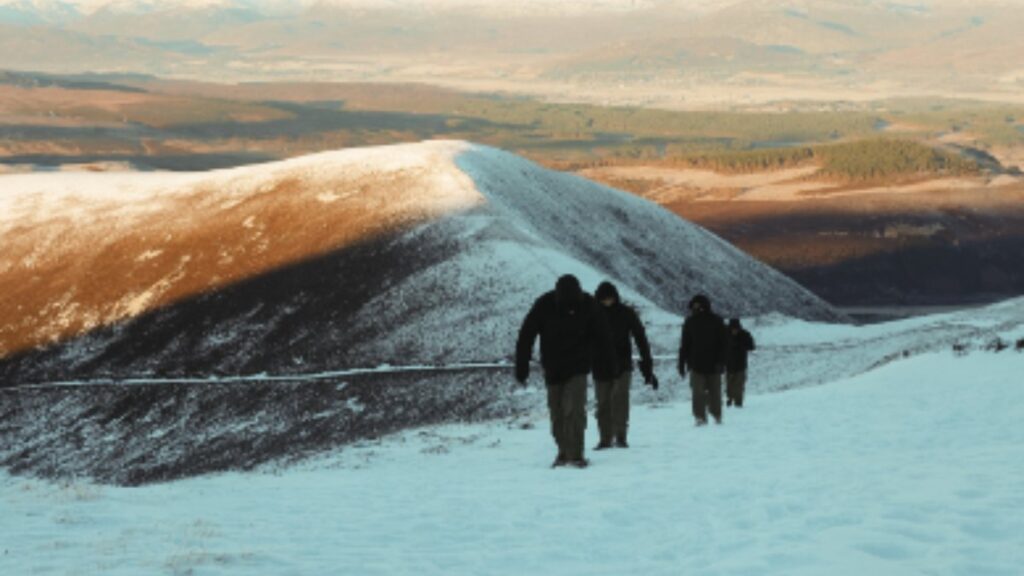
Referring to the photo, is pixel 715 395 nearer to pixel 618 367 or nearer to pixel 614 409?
pixel 614 409

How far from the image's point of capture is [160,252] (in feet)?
256

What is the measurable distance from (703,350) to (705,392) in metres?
1.47

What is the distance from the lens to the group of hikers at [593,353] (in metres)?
19.5

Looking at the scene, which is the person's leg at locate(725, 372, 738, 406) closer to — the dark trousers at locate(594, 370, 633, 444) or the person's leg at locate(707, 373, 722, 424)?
the person's leg at locate(707, 373, 722, 424)

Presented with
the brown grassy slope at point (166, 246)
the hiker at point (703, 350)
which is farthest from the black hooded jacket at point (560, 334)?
the brown grassy slope at point (166, 246)

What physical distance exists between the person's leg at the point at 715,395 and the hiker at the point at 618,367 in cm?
410

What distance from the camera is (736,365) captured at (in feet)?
103

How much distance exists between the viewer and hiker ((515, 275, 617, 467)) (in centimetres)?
1941

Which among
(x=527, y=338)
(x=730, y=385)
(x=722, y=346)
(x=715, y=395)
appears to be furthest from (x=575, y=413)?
(x=730, y=385)

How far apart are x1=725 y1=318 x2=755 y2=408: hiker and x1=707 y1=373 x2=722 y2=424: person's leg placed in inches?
155

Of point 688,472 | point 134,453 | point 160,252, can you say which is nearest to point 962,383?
point 688,472

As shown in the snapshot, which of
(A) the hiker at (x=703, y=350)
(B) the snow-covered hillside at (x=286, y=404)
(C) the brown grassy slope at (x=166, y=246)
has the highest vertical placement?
(A) the hiker at (x=703, y=350)

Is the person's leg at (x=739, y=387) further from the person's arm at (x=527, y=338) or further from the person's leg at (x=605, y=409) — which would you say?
the person's arm at (x=527, y=338)

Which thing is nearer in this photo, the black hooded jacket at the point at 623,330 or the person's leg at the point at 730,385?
the black hooded jacket at the point at 623,330
